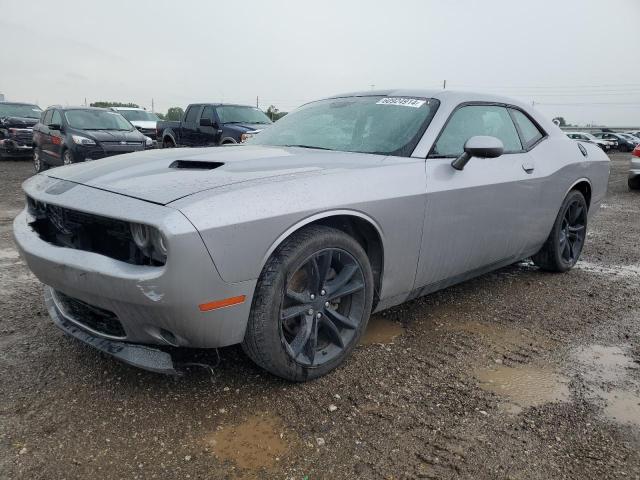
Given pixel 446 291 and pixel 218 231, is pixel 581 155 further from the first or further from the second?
pixel 218 231

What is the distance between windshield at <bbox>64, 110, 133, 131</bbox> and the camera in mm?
11320

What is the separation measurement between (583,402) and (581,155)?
263 centimetres

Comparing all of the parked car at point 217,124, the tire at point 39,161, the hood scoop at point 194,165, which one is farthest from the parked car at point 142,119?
the hood scoop at point 194,165

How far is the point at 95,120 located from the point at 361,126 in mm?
10100

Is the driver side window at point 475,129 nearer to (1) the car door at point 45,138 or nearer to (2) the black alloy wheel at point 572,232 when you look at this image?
(2) the black alloy wheel at point 572,232

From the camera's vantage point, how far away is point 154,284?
1975 millimetres

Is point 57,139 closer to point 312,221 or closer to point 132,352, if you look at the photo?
point 132,352

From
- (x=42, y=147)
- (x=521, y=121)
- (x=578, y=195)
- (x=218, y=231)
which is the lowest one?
(x=42, y=147)

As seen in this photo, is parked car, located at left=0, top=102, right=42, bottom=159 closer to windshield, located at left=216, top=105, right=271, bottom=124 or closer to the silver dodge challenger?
windshield, located at left=216, top=105, right=271, bottom=124

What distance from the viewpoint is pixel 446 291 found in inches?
158

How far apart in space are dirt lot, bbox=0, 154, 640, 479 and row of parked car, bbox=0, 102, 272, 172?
809 cm

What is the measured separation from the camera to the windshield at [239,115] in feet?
40.0

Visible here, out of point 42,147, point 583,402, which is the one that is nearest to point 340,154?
point 583,402

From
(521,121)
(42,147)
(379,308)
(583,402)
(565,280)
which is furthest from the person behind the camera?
(42,147)
